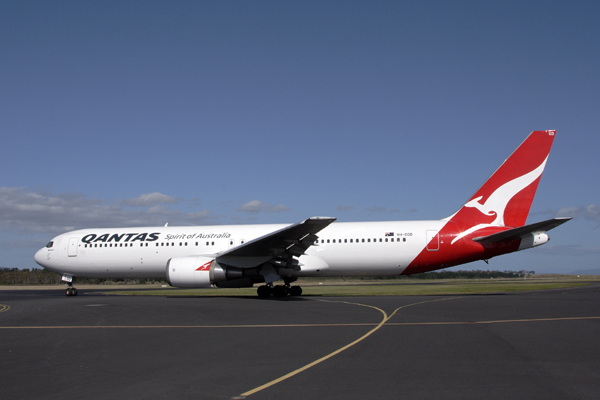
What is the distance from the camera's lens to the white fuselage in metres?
20.5

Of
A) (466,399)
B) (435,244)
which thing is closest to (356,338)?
(466,399)

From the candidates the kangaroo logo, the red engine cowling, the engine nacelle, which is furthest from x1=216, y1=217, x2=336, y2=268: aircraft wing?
the engine nacelle

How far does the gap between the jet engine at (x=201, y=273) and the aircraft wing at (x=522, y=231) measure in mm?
9769

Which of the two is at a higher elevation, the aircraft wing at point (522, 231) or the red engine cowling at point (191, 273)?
the aircraft wing at point (522, 231)

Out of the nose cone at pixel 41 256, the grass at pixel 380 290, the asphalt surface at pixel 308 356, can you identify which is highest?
the nose cone at pixel 41 256

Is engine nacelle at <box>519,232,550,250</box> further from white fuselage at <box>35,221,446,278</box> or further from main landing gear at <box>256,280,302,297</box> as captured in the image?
main landing gear at <box>256,280,302,297</box>

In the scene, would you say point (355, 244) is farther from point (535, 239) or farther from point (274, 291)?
point (535, 239)

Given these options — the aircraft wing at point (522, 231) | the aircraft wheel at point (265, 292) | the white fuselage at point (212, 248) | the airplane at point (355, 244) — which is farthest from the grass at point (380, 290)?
the aircraft wing at point (522, 231)

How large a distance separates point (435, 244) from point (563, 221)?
5.09m

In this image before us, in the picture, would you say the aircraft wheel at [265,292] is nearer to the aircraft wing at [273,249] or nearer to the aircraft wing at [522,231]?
the aircraft wing at [273,249]

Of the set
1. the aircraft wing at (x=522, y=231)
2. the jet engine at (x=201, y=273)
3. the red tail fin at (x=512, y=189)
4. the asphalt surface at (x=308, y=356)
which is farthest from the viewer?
the red tail fin at (x=512, y=189)

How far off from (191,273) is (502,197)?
45.2ft

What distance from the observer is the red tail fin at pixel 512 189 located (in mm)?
20078

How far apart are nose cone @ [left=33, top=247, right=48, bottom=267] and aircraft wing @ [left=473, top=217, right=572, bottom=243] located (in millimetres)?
21255
